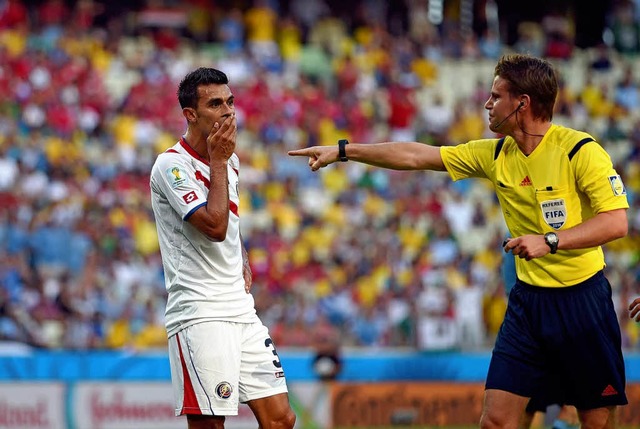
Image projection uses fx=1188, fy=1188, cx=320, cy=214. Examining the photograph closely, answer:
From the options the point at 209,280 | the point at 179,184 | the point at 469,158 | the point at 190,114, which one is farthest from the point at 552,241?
the point at 190,114

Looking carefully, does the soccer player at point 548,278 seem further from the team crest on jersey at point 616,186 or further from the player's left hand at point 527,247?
the player's left hand at point 527,247

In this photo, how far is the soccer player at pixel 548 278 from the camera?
21.7 feet

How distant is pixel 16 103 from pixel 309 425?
26.1 ft

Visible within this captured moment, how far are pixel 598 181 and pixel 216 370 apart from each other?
7.77 ft

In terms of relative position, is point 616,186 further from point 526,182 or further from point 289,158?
point 289,158

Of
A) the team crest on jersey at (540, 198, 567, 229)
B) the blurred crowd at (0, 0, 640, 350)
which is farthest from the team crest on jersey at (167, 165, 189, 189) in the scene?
the blurred crowd at (0, 0, 640, 350)

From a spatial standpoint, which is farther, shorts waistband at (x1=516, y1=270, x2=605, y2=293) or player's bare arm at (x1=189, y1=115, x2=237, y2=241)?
shorts waistband at (x1=516, y1=270, x2=605, y2=293)

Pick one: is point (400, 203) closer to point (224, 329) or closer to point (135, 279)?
point (135, 279)

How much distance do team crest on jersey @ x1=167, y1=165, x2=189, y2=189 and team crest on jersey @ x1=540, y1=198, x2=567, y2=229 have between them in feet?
6.63

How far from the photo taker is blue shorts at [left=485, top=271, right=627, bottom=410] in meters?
6.70

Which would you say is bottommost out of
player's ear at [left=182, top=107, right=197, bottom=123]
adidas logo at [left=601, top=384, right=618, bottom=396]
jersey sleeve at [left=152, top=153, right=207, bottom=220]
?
adidas logo at [left=601, top=384, right=618, bottom=396]

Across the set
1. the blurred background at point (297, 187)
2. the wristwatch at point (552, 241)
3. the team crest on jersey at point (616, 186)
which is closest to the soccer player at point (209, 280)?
the wristwatch at point (552, 241)

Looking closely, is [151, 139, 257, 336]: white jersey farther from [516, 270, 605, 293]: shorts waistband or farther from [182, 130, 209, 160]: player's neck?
[516, 270, 605, 293]: shorts waistband

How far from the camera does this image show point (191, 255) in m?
6.81
